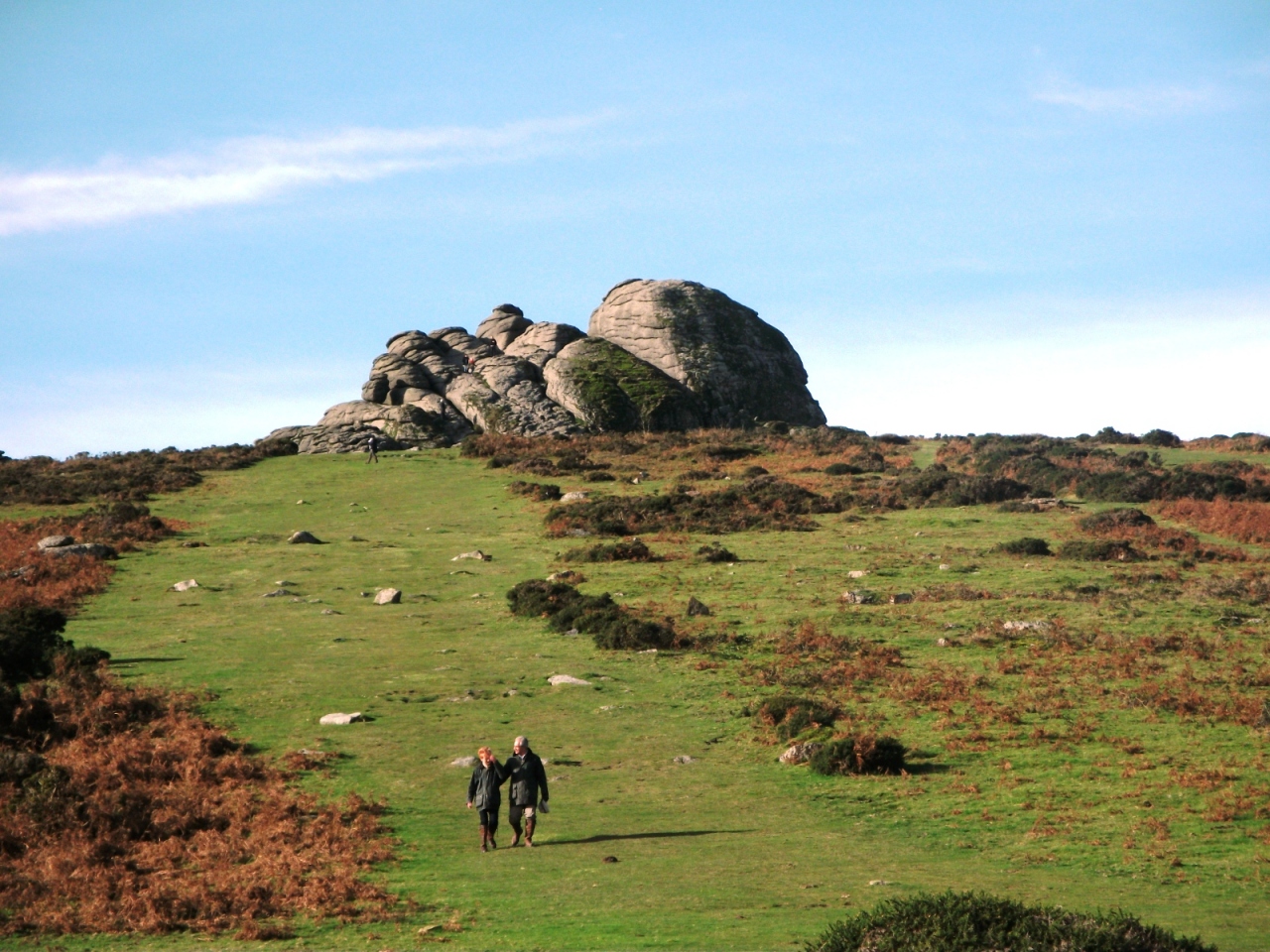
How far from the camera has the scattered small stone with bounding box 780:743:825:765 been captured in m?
26.0

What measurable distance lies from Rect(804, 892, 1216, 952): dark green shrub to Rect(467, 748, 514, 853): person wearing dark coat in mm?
10264

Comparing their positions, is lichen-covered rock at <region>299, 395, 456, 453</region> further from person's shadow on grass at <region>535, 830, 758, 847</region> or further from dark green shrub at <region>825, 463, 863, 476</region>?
→ person's shadow on grass at <region>535, 830, 758, 847</region>

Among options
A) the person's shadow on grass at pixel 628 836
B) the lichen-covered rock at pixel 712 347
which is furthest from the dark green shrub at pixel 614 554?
the lichen-covered rock at pixel 712 347

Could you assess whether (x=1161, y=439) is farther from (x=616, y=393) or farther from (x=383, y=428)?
(x=383, y=428)

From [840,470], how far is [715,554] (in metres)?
25.7

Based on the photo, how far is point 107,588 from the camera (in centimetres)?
4400

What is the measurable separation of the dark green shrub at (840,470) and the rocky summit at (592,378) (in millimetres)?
24979

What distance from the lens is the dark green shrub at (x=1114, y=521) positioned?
51.8 metres

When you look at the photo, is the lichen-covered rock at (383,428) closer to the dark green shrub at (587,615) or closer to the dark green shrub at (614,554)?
the dark green shrub at (614,554)

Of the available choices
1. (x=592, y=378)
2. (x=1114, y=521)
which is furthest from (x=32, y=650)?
(x=592, y=378)

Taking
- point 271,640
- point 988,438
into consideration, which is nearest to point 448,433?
point 988,438

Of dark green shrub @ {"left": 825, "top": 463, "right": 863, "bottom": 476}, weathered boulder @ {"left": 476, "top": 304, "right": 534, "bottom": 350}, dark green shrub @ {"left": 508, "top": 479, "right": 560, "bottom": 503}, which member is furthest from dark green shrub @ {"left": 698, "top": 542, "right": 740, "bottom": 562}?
weathered boulder @ {"left": 476, "top": 304, "right": 534, "bottom": 350}

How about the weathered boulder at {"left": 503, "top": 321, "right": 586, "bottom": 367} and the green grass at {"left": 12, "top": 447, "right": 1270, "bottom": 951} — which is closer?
the green grass at {"left": 12, "top": 447, "right": 1270, "bottom": 951}

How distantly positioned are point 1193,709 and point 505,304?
9606 centimetres
